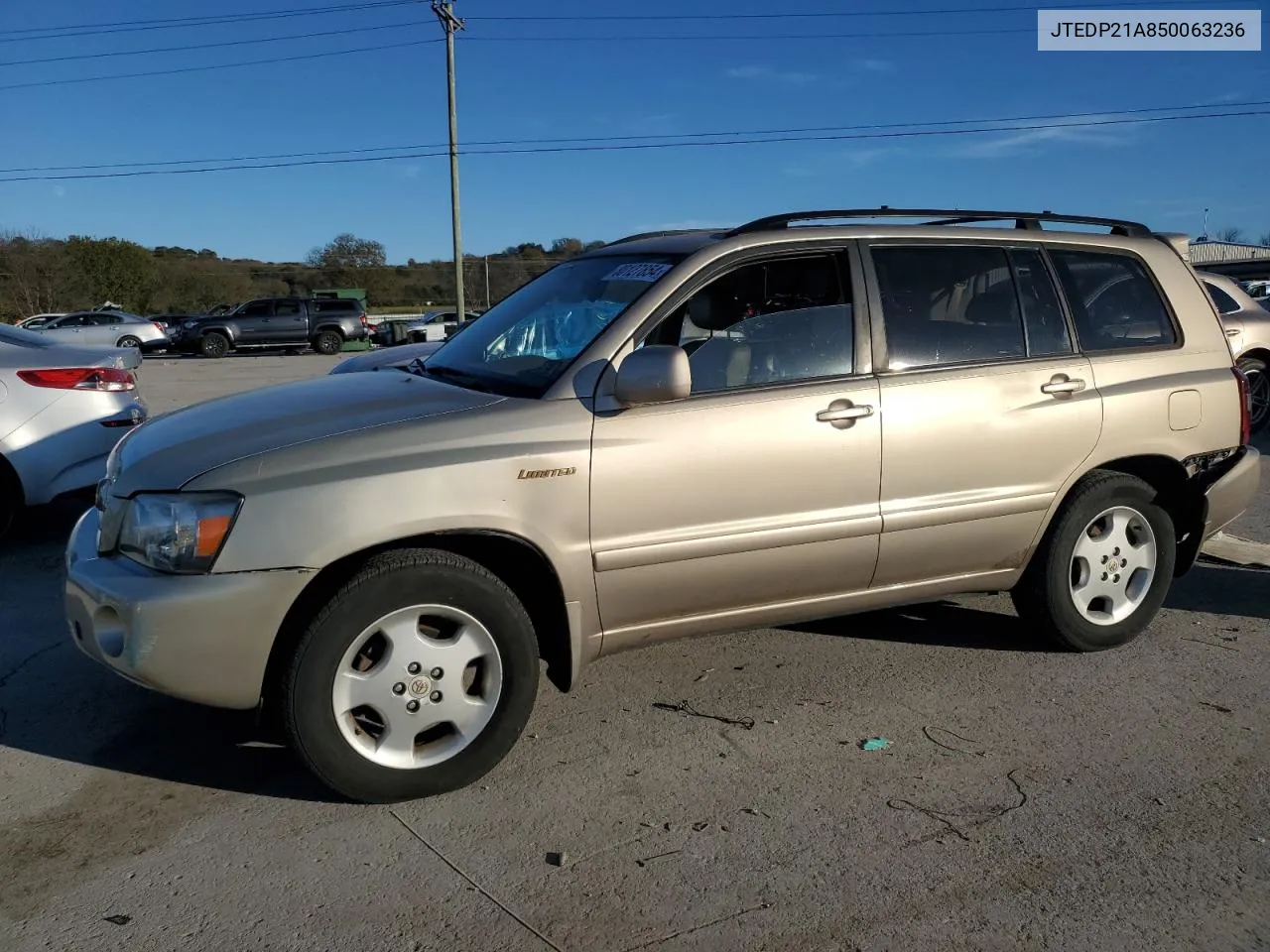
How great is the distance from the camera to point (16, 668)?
171 inches

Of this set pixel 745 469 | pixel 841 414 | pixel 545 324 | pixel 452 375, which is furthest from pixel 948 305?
pixel 452 375

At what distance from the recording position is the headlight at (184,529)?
2975mm

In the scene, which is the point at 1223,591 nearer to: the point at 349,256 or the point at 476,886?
the point at 476,886

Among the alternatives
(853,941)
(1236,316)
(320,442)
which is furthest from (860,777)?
(1236,316)

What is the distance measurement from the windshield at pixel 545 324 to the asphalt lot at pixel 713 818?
4.25 feet

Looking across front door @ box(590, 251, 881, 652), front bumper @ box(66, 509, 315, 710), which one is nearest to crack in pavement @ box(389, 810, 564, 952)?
front bumper @ box(66, 509, 315, 710)

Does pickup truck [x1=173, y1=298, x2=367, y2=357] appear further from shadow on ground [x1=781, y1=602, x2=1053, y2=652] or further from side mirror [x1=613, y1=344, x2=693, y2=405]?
side mirror [x1=613, y1=344, x2=693, y2=405]

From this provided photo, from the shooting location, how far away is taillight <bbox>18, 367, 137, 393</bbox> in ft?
19.9

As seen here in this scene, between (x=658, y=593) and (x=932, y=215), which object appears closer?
(x=658, y=593)

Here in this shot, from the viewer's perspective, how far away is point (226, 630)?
2965 millimetres

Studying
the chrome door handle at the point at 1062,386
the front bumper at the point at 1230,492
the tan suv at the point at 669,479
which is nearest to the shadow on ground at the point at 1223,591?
the tan suv at the point at 669,479

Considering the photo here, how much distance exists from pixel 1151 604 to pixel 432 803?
10.6 ft

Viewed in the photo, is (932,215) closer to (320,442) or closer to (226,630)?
(320,442)

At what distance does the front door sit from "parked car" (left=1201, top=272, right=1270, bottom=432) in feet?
27.7
